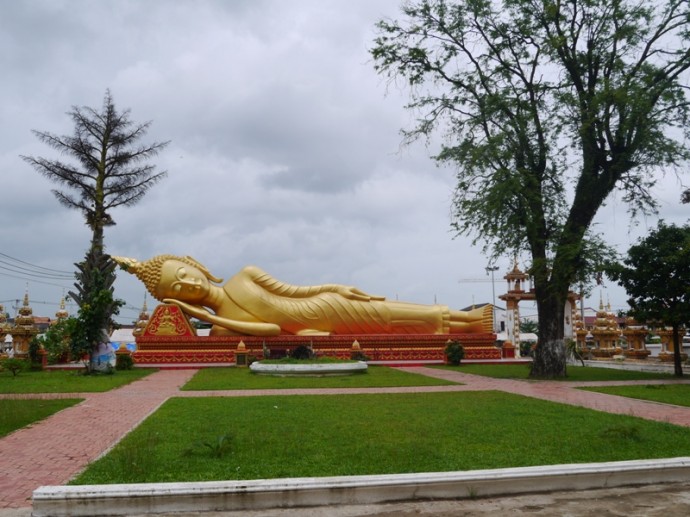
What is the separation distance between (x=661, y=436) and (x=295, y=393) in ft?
24.0

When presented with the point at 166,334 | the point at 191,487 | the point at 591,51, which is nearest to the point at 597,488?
the point at 191,487

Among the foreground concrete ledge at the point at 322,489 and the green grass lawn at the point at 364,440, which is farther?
the green grass lawn at the point at 364,440

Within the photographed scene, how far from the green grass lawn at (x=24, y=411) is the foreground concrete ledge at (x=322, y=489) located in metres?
4.05

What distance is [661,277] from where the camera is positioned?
1784cm

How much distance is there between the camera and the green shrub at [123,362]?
20.8 m

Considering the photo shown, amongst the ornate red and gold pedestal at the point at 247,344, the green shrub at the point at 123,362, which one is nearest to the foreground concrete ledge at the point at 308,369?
the ornate red and gold pedestal at the point at 247,344

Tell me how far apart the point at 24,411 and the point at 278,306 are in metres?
14.3

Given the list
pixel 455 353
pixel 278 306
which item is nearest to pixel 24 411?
pixel 278 306

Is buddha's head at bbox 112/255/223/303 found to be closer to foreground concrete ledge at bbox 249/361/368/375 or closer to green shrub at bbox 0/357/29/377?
green shrub at bbox 0/357/29/377

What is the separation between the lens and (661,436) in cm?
761

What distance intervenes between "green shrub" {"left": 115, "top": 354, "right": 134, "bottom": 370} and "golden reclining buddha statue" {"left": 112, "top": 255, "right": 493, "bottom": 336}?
3123mm

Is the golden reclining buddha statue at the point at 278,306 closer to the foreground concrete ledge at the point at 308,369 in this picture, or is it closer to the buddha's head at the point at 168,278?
the buddha's head at the point at 168,278

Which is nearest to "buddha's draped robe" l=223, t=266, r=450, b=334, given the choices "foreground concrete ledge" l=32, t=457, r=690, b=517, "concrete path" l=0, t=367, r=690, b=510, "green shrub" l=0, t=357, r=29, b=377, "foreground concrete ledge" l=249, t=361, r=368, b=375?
"foreground concrete ledge" l=249, t=361, r=368, b=375

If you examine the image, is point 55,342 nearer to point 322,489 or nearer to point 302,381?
point 302,381
